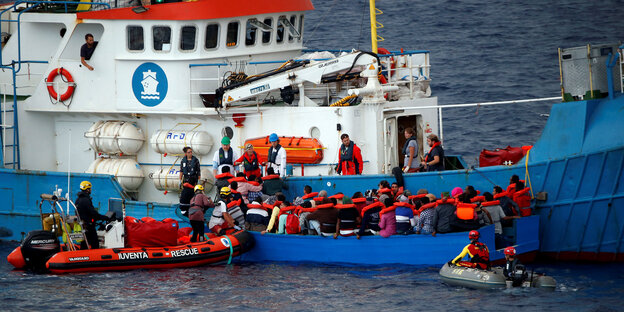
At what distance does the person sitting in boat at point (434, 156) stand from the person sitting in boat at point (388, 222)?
64.1 inches

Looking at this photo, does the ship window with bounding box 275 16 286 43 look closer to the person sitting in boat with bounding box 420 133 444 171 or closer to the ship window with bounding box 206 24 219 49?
the ship window with bounding box 206 24 219 49

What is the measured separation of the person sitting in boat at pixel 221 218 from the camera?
1888 cm

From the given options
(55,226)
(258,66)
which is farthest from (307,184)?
(55,226)

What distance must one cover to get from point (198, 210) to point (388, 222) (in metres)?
3.55

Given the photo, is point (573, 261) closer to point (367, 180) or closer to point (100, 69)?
point (367, 180)

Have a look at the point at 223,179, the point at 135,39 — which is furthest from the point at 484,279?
the point at 135,39

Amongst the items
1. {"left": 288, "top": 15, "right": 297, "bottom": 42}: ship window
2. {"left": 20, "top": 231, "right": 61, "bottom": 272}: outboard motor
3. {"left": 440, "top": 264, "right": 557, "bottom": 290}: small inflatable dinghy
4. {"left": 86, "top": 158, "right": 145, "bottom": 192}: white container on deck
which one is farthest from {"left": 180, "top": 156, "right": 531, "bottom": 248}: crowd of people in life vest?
{"left": 288, "top": 15, "right": 297, "bottom": 42}: ship window

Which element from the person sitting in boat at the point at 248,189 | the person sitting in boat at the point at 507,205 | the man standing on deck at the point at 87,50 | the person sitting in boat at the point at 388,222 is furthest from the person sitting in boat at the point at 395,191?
the man standing on deck at the point at 87,50

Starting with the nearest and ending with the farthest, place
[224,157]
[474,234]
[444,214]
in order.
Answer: [474,234] < [444,214] < [224,157]

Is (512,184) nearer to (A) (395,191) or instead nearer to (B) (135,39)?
(A) (395,191)

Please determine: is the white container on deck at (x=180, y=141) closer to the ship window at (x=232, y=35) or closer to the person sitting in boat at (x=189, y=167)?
the person sitting in boat at (x=189, y=167)

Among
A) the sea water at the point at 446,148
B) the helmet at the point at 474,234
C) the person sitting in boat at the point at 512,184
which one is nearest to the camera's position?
the sea water at the point at 446,148

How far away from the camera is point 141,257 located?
58.7ft

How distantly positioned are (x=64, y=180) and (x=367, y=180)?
6267 mm
